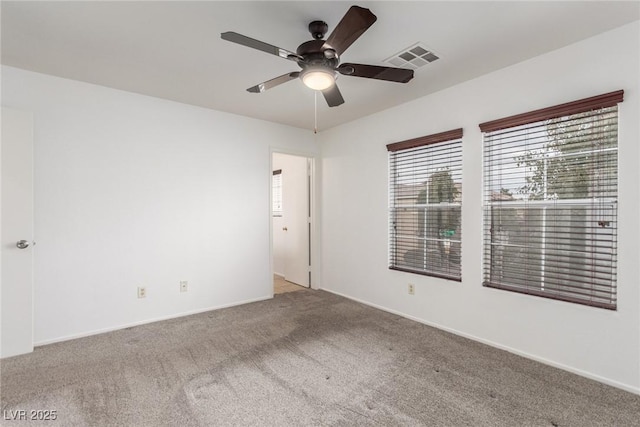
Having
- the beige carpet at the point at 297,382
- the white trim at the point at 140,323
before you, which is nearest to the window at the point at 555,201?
the beige carpet at the point at 297,382

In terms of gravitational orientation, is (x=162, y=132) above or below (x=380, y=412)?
above

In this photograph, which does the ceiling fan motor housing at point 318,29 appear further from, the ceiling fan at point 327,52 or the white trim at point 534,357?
the white trim at point 534,357

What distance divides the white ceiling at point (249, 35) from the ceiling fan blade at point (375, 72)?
0.89ft

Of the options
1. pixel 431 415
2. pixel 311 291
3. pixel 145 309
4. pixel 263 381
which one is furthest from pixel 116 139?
pixel 431 415

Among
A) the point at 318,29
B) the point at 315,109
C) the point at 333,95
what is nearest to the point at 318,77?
the point at 318,29

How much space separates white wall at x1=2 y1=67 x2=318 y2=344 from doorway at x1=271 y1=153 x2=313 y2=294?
0.79 m

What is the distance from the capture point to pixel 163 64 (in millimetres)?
2641

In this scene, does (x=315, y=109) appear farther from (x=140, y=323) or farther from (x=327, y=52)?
(x=140, y=323)

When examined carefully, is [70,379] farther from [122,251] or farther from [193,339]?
[122,251]

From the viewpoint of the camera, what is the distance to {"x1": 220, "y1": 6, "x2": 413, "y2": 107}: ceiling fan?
165 centimetres

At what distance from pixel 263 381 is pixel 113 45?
2776mm

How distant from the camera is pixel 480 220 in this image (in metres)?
2.93

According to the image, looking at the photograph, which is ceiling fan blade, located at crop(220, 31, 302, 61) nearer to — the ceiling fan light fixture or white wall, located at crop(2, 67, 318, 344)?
the ceiling fan light fixture

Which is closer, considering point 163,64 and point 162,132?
point 163,64
